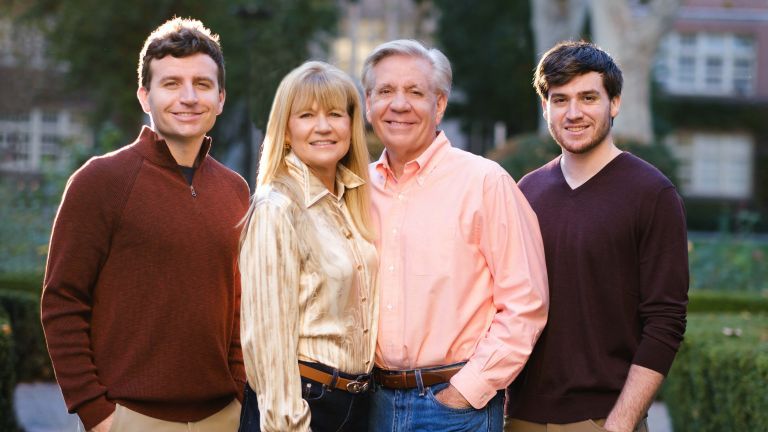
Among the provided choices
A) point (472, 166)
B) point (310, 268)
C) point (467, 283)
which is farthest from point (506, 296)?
point (310, 268)

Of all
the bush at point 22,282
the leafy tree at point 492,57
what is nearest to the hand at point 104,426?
the bush at point 22,282

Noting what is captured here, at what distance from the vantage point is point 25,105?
27.2 m

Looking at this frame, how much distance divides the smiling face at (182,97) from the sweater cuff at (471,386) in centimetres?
130

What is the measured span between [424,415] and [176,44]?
1.60 metres

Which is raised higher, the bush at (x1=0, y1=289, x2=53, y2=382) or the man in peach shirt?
the man in peach shirt

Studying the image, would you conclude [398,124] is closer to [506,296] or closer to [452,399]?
[506,296]

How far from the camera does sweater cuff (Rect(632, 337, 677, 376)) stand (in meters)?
3.62

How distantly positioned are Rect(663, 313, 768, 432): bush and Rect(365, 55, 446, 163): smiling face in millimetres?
2411

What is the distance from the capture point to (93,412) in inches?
137

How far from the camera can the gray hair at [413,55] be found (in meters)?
3.77

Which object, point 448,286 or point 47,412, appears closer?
point 448,286

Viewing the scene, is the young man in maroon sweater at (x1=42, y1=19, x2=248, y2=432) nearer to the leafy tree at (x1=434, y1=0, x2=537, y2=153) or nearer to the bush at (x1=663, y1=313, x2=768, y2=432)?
the bush at (x1=663, y1=313, x2=768, y2=432)

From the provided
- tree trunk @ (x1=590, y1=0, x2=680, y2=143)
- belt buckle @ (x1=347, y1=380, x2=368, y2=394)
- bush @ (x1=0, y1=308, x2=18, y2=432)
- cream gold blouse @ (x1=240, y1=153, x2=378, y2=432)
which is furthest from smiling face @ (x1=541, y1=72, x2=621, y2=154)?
tree trunk @ (x1=590, y1=0, x2=680, y2=143)

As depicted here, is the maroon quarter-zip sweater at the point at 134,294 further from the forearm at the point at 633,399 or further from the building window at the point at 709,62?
the building window at the point at 709,62
